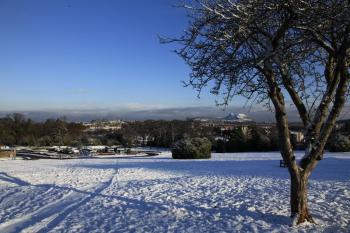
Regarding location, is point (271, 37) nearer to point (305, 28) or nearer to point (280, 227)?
point (305, 28)

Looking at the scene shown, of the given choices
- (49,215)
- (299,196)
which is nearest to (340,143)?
(299,196)

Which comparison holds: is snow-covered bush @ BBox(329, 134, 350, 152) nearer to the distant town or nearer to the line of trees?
the distant town

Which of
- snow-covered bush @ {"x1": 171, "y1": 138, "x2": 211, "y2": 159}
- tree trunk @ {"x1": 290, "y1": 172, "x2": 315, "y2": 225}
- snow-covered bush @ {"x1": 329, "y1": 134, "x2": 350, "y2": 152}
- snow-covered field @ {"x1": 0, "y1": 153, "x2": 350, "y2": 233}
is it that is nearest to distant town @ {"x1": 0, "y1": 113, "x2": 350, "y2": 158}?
snow-covered bush @ {"x1": 329, "y1": 134, "x2": 350, "y2": 152}

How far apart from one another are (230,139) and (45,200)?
108 feet

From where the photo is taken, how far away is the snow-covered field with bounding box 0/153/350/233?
838 cm

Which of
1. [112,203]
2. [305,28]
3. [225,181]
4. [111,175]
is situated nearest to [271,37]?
[305,28]

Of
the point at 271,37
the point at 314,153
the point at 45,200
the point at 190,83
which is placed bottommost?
the point at 45,200

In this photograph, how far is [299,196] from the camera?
7840 millimetres

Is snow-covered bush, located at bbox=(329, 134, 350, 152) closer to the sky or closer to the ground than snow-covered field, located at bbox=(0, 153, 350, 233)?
closer to the sky

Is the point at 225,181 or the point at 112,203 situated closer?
the point at 112,203

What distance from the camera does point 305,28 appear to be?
274 inches

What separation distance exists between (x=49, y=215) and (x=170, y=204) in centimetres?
284

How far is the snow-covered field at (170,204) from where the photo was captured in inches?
330

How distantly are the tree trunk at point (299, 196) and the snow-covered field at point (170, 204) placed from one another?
0.23 m
